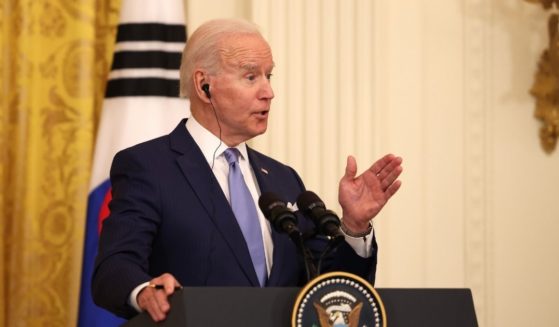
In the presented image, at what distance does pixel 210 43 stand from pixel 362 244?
0.79 m

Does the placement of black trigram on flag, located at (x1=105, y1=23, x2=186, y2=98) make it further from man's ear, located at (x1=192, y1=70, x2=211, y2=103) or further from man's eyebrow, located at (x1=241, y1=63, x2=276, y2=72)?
man's eyebrow, located at (x1=241, y1=63, x2=276, y2=72)

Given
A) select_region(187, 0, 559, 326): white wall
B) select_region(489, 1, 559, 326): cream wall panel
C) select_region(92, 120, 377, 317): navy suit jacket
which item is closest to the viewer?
select_region(92, 120, 377, 317): navy suit jacket

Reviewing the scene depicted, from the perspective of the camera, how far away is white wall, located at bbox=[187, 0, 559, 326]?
4684 millimetres

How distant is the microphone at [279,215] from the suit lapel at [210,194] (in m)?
0.34

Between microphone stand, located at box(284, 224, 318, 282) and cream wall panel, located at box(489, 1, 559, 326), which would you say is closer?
microphone stand, located at box(284, 224, 318, 282)

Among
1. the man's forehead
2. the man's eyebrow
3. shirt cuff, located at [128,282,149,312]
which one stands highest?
the man's forehead

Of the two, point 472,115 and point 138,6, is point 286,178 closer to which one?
point 138,6

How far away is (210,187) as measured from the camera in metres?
3.01

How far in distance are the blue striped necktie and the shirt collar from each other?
6cm

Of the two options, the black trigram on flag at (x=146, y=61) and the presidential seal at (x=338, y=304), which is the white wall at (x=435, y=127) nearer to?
the black trigram on flag at (x=146, y=61)

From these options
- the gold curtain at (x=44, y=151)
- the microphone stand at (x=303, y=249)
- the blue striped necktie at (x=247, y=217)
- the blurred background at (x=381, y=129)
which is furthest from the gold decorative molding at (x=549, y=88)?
the microphone stand at (x=303, y=249)

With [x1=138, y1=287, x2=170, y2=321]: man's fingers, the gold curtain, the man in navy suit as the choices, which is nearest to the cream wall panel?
the gold curtain

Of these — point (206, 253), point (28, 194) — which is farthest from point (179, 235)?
point (28, 194)

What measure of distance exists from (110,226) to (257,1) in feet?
6.68
